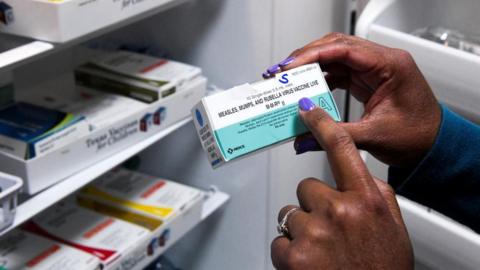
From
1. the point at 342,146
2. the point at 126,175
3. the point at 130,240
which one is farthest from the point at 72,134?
the point at 342,146

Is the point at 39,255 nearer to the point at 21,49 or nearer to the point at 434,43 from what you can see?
the point at 21,49

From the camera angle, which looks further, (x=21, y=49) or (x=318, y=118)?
(x=21, y=49)

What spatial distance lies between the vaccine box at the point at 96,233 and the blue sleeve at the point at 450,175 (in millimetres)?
503

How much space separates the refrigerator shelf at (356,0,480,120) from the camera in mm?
998

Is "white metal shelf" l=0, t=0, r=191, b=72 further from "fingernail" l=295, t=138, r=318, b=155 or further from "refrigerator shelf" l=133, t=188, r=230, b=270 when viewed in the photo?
"refrigerator shelf" l=133, t=188, r=230, b=270

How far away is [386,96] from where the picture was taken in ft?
2.86

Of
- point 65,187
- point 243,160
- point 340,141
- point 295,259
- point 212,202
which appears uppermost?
point 340,141

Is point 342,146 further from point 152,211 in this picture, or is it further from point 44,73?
point 44,73

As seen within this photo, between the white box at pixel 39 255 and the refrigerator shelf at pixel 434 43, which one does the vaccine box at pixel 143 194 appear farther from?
the refrigerator shelf at pixel 434 43

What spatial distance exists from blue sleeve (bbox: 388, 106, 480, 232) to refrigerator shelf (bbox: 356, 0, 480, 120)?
0.10 meters

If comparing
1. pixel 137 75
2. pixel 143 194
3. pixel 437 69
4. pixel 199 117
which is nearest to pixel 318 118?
A: pixel 199 117

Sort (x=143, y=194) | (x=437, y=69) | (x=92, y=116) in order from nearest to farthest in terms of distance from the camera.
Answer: (x=437, y=69), (x=92, y=116), (x=143, y=194)

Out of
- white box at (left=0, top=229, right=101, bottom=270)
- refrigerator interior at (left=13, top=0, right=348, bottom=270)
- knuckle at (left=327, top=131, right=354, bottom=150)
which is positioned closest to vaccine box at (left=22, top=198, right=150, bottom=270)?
white box at (left=0, top=229, right=101, bottom=270)

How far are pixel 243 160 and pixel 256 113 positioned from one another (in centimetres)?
62
